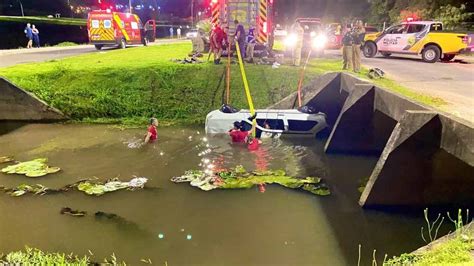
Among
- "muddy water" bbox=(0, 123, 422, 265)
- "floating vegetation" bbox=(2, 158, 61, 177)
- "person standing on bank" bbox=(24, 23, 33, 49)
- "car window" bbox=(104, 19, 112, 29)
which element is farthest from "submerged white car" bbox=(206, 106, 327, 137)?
"person standing on bank" bbox=(24, 23, 33, 49)

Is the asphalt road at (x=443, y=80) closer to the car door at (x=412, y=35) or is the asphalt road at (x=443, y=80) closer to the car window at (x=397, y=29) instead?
the car door at (x=412, y=35)

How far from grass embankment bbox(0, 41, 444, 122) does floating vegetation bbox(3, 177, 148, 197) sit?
235 inches

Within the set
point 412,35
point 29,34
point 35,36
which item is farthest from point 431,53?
point 35,36

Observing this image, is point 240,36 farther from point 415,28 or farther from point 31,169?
point 31,169

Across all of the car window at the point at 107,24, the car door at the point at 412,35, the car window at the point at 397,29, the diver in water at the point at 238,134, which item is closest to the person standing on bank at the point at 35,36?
the car window at the point at 107,24

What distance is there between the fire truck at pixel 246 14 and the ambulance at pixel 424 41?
779 cm

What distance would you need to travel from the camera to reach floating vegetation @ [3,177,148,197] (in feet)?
28.0

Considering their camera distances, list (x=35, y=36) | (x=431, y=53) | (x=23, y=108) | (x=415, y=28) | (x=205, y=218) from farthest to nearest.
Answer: (x=35, y=36) → (x=415, y=28) → (x=431, y=53) → (x=23, y=108) → (x=205, y=218)

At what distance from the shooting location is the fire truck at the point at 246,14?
63.0ft

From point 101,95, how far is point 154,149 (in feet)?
15.9

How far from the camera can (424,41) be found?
68.6 ft

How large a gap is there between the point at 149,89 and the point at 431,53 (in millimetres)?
14891

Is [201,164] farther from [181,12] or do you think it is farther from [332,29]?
[181,12]

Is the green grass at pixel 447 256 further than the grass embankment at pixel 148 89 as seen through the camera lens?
No
